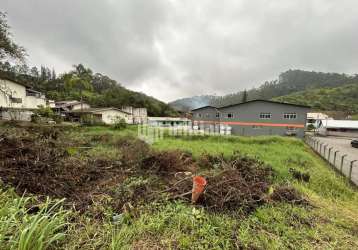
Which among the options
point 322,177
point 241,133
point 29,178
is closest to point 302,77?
point 241,133

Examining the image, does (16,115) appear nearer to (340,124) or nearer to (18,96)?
(18,96)

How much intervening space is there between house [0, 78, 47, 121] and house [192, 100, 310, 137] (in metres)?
26.2

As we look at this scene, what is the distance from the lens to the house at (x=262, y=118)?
61.4 ft

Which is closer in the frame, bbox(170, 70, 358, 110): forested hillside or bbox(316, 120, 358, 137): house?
bbox(316, 120, 358, 137): house

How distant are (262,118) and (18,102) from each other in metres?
34.9

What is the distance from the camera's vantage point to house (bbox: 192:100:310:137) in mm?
18719

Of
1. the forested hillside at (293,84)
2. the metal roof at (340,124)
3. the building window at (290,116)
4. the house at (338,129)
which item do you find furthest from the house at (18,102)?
the forested hillside at (293,84)

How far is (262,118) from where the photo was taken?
66.8 feet

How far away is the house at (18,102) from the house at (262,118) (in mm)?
26195

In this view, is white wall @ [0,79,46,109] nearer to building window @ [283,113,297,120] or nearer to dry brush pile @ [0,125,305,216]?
dry brush pile @ [0,125,305,216]

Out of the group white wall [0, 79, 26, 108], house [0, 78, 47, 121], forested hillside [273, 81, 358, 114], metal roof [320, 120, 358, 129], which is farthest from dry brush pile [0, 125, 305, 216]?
forested hillside [273, 81, 358, 114]

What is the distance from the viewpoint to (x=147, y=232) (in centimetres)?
235

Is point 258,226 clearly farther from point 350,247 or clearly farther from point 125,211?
point 125,211

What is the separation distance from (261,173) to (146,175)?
3452mm
